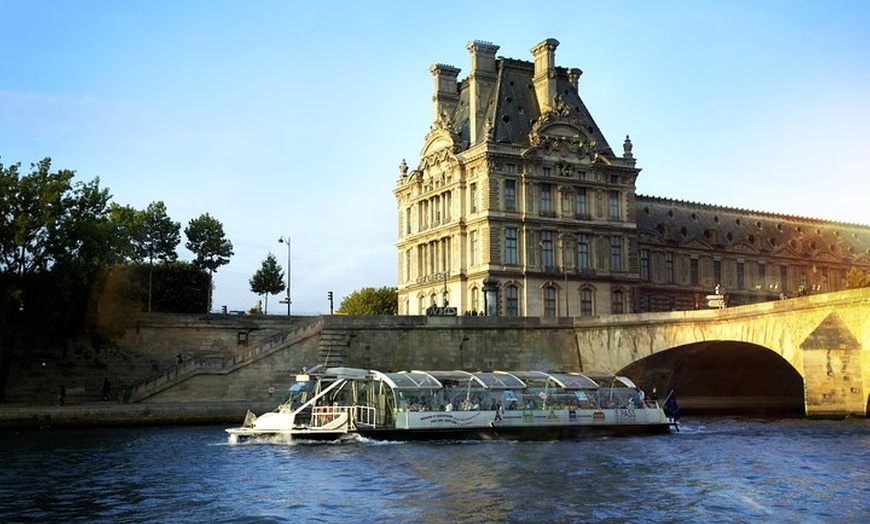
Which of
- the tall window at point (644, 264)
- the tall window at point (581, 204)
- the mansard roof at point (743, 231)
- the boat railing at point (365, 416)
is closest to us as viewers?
the boat railing at point (365, 416)

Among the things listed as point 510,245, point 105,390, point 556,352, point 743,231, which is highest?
point 743,231

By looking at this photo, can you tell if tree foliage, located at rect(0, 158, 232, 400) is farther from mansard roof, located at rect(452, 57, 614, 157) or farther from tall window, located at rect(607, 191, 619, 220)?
tall window, located at rect(607, 191, 619, 220)

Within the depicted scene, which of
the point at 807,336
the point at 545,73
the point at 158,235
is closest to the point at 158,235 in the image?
the point at 158,235

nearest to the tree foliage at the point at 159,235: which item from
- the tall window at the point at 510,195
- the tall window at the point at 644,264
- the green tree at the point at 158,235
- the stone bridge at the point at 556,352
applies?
the green tree at the point at 158,235

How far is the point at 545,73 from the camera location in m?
90.9

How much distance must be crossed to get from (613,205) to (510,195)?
33.6 feet

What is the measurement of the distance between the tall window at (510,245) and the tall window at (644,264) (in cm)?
1724

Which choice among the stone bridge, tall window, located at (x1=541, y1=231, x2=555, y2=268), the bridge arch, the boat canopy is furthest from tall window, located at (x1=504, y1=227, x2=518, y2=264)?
the boat canopy

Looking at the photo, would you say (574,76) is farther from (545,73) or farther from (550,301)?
(550,301)

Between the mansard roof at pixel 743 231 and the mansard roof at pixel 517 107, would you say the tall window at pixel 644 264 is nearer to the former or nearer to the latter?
the mansard roof at pixel 743 231

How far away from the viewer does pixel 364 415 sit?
5166cm

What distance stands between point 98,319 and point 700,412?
1629 inches

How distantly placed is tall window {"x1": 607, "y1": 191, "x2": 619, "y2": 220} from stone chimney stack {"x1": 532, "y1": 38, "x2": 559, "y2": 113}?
9163 mm

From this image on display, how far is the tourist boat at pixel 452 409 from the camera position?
163 ft
